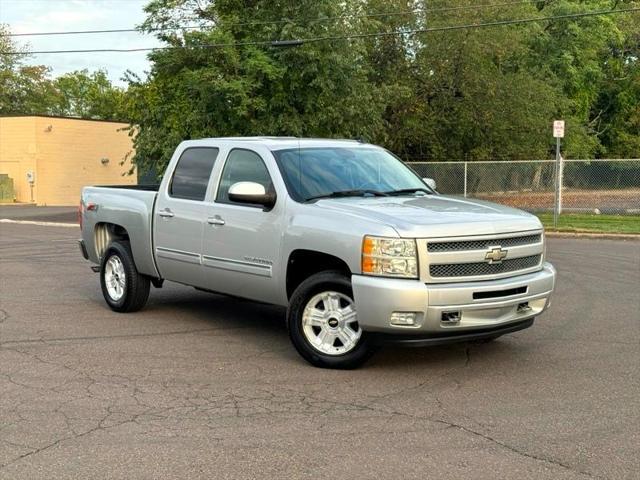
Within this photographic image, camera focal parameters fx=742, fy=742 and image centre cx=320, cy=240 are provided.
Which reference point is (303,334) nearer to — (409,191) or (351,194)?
(351,194)

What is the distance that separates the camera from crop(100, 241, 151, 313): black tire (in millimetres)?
8539

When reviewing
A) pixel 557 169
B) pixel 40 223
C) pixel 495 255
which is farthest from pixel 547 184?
pixel 495 255

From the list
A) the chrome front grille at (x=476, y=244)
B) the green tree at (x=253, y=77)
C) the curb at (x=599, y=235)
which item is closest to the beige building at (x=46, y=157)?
the green tree at (x=253, y=77)

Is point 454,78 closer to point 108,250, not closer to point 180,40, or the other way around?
point 180,40

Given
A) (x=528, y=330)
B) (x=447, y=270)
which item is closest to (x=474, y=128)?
(x=528, y=330)

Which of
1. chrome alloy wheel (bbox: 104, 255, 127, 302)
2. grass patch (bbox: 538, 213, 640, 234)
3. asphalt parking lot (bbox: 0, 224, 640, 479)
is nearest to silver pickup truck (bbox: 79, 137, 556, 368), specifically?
chrome alloy wheel (bbox: 104, 255, 127, 302)

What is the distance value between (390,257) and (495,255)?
914 millimetres

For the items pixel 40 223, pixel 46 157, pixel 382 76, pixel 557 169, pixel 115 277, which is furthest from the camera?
pixel 46 157

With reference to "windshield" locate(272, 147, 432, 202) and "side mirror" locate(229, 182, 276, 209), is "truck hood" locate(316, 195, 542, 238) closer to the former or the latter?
"windshield" locate(272, 147, 432, 202)

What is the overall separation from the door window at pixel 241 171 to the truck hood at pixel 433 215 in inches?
33.3

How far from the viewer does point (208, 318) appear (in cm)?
850

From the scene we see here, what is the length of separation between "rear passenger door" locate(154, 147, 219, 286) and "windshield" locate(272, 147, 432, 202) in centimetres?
107

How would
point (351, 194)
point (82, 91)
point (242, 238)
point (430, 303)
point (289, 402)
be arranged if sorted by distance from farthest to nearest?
point (82, 91)
point (242, 238)
point (351, 194)
point (430, 303)
point (289, 402)

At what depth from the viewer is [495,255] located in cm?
602
